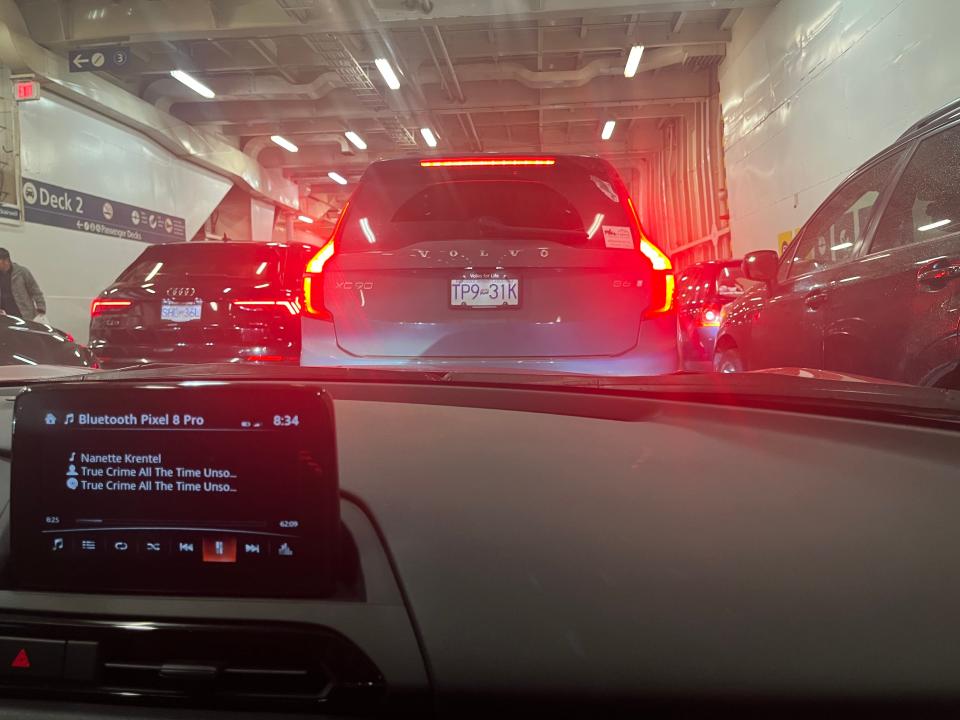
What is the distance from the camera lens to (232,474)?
1063 mm

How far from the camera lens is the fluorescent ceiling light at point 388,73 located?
41.0 feet

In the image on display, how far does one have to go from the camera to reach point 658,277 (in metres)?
3.30

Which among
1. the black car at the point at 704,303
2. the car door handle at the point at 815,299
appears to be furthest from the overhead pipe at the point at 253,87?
the car door handle at the point at 815,299

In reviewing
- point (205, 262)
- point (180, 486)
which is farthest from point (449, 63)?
point (180, 486)

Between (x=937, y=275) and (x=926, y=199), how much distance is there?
1.99 feet

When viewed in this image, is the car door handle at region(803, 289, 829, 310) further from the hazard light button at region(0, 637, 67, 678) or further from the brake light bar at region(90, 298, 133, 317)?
the brake light bar at region(90, 298, 133, 317)

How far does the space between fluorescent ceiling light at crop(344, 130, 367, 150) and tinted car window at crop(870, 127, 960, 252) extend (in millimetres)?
16960

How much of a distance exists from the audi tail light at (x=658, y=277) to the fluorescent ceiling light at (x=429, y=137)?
51.0ft

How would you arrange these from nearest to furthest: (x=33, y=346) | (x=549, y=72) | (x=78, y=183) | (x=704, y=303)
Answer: (x=33, y=346)
(x=704, y=303)
(x=78, y=183)
(x=549, y=72)

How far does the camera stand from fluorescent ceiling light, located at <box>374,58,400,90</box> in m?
12.5

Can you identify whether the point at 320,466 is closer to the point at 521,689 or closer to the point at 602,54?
the point at 521,689

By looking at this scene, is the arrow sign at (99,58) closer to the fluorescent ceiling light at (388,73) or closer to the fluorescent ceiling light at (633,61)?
the fluorescent ceiling light at (388,73)

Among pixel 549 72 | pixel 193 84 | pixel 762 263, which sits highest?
pixel 193 84

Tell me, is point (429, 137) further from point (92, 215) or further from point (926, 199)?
point (926, 199)
